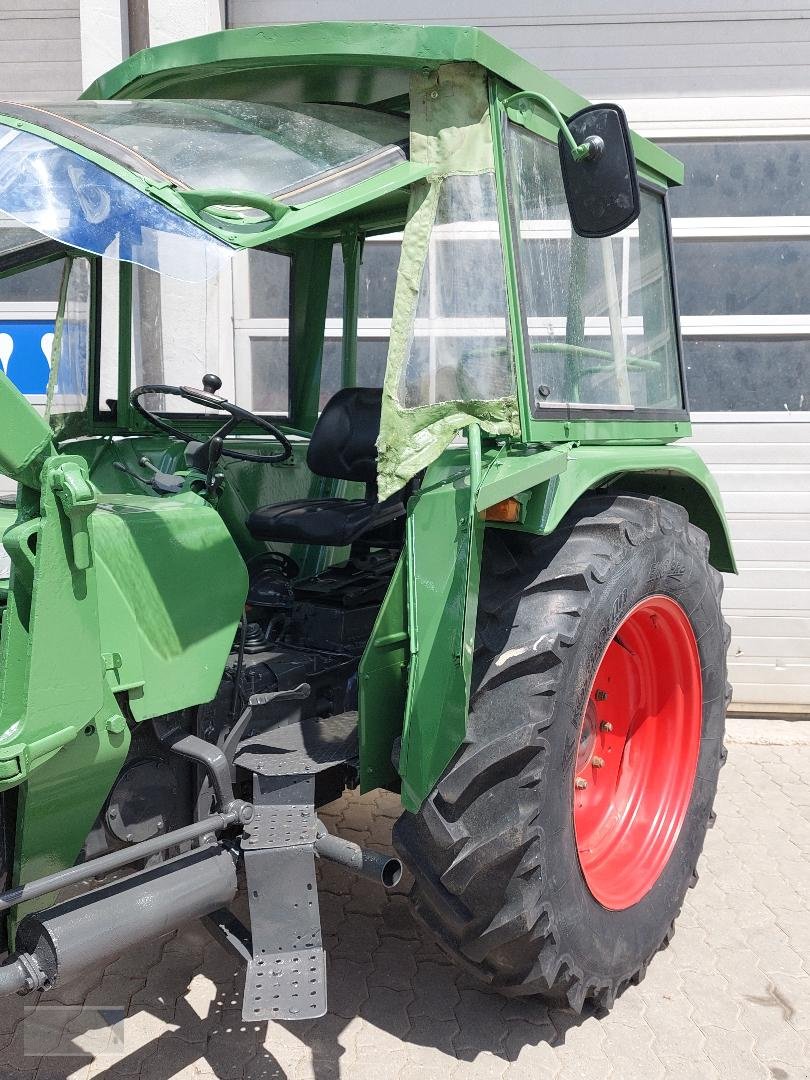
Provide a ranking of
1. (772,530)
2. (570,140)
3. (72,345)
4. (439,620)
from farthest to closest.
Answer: (772,530) < (72,345) < (439,620) < (570,140)

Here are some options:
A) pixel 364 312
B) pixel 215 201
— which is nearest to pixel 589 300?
pixel 364 312

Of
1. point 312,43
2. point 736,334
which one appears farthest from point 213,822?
point 736,334

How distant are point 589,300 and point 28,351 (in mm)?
2220

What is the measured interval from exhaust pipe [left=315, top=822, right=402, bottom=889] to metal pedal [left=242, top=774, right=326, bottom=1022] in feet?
0.09

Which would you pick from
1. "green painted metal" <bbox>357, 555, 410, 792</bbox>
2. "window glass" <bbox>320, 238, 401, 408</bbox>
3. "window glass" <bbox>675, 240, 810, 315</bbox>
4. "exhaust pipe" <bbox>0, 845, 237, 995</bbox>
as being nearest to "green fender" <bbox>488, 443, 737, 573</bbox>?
"green painted metal" <bbox>357, 555, 410, 792</bbox>

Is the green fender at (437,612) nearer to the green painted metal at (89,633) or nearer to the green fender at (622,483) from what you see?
the green fender at (622,483)

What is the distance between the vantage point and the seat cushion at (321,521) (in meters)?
2.76

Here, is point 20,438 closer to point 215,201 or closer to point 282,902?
point 215,201

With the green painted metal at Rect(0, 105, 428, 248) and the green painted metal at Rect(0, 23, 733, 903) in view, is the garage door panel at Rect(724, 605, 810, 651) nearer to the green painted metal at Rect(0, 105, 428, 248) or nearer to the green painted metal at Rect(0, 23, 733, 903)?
the green painted metal at Rect(0, 23, 733, 903)

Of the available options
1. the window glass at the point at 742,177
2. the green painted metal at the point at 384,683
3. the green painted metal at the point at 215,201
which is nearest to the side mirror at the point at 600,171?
the green painted metal at the point at 215,201

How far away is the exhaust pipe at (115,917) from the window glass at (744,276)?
3818 mm

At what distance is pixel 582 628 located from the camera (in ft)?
7.17

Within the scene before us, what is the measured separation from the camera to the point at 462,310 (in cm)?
212

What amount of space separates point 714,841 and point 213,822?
2.22m
